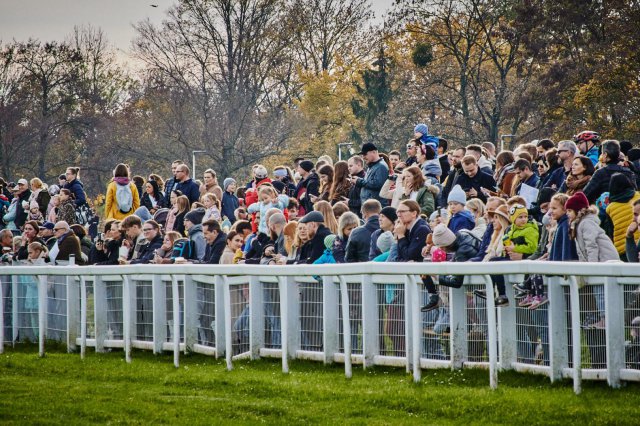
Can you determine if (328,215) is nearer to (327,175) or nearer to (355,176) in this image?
(327,175)

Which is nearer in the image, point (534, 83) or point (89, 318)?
point (89, 318)

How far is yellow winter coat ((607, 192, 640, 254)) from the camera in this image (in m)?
14.1

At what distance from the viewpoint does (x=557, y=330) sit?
1106 centimetres

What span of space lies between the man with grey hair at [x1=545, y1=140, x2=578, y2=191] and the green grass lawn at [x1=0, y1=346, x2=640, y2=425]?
4.88m

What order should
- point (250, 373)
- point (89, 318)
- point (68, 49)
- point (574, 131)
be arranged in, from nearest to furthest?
point (250, 373) < point (89, 318) < point (574, 131) < point (68, 49)

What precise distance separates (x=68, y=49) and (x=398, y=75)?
55.3ft

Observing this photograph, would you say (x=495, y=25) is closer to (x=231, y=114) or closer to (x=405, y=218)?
(x=231, y=114)

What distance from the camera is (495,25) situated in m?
55.2

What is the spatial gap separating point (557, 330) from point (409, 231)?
3163mm

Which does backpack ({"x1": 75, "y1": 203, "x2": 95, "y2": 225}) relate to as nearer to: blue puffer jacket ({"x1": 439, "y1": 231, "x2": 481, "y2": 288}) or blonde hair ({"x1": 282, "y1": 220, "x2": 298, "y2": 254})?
blonde hair ({"x1": 282, "y1": 220, "x2": 298, "y2": 254})

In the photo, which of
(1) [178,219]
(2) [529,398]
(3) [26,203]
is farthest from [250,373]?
(3) [26,203]

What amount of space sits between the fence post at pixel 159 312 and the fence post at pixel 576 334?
5.61 meters

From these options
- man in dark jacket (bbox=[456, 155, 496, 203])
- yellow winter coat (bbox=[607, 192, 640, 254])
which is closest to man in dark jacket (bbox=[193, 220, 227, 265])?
man in dark jacket (bbox=[456, 155, 496, 203])

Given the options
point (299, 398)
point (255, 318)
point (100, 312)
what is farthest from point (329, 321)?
point (100, 312)
